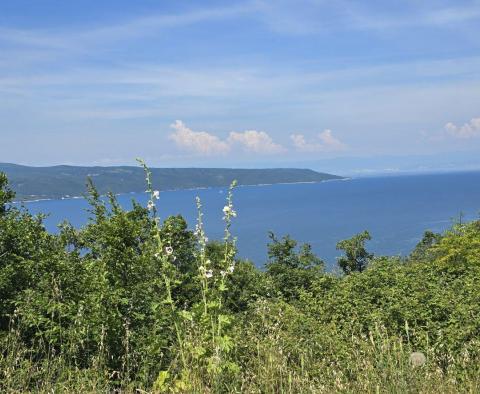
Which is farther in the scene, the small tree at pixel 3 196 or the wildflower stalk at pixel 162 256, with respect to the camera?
the small tree at pixel 3 196

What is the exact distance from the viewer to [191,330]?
18.3ft

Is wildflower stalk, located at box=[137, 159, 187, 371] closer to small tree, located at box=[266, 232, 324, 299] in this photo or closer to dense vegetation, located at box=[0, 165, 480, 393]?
dense vegetation, located at box=[0, 165, 480, 393]

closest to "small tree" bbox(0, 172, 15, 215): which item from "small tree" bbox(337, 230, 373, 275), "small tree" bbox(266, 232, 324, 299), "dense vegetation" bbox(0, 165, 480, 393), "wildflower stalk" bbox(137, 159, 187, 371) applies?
"dense vegetation" bbox(0, 165, 480, 393)

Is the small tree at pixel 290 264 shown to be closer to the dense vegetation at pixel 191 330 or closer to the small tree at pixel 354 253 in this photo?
the small tree at pixel 354 253

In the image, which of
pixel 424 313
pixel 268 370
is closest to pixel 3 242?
pixel 268 370

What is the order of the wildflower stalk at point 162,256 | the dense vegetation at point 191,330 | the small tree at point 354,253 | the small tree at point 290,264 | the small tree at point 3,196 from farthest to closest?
1. the small tree at point 354,253
2. the small tree at point 290,264
3. the small tree at point 3,196
4. the wildflower stalk at point 162,256
5. the dense vegetation at point 191,330

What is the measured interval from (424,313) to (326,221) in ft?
562

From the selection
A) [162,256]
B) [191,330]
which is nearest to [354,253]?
[191,330]

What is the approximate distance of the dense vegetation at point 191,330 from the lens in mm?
4625

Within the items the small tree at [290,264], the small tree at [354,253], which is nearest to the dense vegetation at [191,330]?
the small tree at [290,264]

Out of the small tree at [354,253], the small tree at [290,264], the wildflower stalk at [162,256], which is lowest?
the small tree at [354,253]

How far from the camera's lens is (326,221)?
178375 mm

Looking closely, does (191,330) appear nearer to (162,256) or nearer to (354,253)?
(162,256)

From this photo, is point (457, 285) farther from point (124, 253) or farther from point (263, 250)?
point (263, 250)
